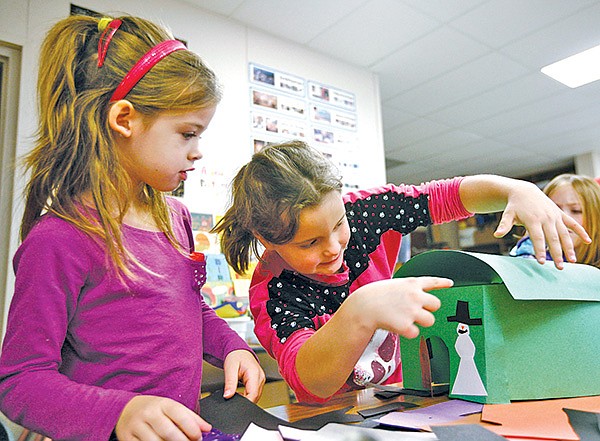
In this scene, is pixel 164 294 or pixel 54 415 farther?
pixel 164 294

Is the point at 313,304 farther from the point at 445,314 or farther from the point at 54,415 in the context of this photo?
the point at 54,415

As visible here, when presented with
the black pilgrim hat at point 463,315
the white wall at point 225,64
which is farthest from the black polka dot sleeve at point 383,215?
the white wall at point 225,64

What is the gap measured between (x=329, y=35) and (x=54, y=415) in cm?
243

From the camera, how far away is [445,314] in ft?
1.97

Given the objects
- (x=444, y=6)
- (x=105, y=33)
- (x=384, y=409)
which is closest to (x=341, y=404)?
(x=384, y=409)

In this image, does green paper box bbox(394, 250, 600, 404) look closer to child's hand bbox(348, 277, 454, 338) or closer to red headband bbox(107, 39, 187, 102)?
child's hand bbox(348, 277, 454, 338)

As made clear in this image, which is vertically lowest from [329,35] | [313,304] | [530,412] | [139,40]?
[530,412]

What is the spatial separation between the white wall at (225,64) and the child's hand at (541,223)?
111 centimetres

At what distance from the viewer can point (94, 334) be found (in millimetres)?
535

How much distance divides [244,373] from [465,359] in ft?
0.87

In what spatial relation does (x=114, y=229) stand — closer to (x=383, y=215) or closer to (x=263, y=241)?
(x=263, y=241)

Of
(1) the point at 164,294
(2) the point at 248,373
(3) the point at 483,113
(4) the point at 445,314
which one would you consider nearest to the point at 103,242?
(1) the point at 164,294

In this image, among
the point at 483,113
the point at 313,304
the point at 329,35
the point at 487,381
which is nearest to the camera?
the point at 487,381

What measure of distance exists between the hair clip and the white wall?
901 mm
